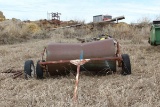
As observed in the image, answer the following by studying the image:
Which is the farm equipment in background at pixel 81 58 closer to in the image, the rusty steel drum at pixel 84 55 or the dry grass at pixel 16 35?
the rusty steel drum at pixel 84 55

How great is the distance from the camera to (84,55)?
18.2 feet

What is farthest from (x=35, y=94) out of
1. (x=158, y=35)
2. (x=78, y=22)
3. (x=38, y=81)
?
(x=78, y=22)

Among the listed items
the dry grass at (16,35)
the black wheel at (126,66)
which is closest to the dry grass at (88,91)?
the black wheel at (126,66)

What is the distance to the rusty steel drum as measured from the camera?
5.48 meters

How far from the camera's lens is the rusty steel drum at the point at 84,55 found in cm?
548

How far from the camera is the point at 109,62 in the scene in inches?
215

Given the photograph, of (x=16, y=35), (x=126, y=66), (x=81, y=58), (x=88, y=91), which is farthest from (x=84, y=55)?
(x=16, y=35)

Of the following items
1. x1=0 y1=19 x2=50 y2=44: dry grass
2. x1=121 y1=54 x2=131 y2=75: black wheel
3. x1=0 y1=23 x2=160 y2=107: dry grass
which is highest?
x1=0 y1=19 x2=50 y2=44: dry grass

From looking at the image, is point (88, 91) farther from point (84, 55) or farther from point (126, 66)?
point (126, 66)

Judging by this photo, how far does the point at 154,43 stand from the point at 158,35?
238mm

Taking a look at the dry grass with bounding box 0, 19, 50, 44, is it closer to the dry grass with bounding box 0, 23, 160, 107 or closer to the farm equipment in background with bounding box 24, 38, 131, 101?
the dry grass with bounding box 0, 23, 160, 107

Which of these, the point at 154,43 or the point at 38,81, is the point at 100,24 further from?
the point at 38,81

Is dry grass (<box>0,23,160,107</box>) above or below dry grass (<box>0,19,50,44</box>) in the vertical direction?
below

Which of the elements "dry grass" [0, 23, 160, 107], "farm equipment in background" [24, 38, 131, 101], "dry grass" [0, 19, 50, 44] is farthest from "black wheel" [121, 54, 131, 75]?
"dry grass" [0, 19, 50, 44]
